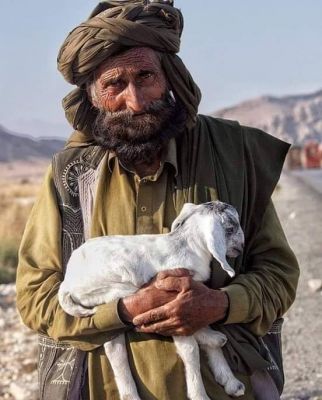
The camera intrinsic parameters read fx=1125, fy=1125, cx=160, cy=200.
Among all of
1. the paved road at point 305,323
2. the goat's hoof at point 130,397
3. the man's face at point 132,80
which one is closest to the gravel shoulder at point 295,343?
the paved road at point 305,323

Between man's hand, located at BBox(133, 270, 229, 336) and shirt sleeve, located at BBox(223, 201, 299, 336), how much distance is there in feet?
0.28

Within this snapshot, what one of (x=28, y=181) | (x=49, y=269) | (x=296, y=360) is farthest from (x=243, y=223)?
(x=28, y=181)

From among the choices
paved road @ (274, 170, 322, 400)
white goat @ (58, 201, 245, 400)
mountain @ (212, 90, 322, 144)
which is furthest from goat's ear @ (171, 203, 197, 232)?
mountain @ (212, 90, 322, 144)

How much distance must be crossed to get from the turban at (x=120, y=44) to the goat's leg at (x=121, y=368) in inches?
32.0

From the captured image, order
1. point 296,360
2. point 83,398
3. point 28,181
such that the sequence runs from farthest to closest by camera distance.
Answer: point 28,181
point 296,360
point 83,398

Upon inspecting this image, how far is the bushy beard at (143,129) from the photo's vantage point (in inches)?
154

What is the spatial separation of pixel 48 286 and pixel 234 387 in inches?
28.8

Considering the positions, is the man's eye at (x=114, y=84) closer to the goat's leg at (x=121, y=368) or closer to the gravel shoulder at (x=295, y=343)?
the goat's leg at (x=121, y=368)

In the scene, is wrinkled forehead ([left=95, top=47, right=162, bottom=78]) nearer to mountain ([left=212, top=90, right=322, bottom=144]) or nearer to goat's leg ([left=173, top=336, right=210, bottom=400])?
goat's leg ([left=173, top=336, right=210, bottom=400])

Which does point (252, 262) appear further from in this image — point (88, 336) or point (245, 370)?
point (88, 336)

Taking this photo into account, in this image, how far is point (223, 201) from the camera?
3906 mm

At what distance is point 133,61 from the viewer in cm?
389

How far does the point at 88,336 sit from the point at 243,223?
67cm

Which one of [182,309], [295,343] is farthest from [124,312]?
[295,343]
